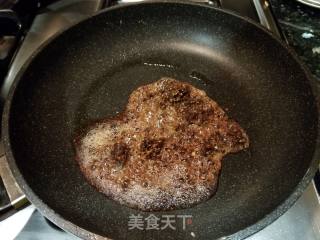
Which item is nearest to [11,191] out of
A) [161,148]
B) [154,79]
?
[161,148]

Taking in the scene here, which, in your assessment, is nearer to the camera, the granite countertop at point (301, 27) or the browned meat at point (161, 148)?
the browned meat at point (161, 148)

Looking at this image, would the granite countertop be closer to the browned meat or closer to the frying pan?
the frying pan

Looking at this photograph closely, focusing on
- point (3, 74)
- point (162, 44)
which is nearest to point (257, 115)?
point (162, 44)

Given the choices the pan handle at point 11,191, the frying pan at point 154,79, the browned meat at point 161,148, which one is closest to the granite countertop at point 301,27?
the frying pan at point 154,79

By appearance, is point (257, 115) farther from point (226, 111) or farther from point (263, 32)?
point (263, 32)

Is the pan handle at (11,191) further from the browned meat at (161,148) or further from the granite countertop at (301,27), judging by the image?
the granite countertop at (301,27)

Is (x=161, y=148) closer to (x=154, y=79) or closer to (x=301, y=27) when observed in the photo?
(x=154, y=79)
